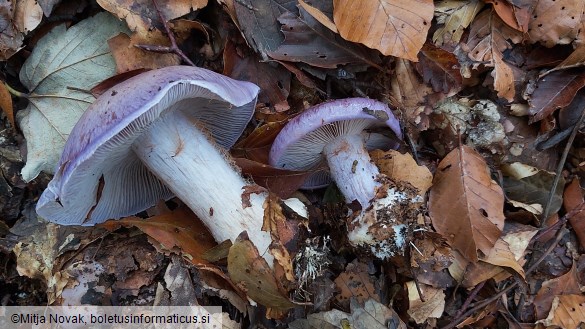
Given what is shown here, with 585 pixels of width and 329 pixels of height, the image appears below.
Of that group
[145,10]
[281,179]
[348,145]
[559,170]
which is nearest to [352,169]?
[348,145]

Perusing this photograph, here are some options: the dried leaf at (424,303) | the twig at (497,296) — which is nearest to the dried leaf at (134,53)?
the dried leaf at (424,303)

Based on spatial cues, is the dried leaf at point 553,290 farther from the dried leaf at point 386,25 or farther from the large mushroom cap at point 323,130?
the dried leaf at point 386,25

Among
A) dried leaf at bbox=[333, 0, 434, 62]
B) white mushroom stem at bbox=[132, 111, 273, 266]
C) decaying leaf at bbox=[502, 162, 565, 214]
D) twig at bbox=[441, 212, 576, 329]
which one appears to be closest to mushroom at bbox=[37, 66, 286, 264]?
white mushroom stem at bbox=[132, 111, 273, 266]

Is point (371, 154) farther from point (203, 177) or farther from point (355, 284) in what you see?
point (203, 177)

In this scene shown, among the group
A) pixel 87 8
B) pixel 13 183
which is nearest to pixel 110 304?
pixel 13 183

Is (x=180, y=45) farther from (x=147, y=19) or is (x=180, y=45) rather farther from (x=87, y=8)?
(x=87, y=8)

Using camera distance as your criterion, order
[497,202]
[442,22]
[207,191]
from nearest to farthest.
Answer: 1. [207,191]
2. [497,202]
3. [442,22]
